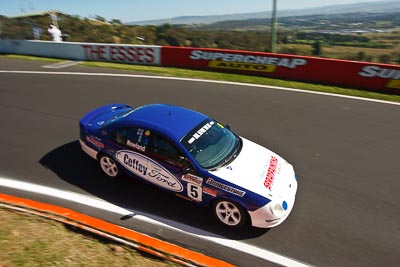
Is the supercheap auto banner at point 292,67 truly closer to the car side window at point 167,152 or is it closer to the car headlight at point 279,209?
the car headlight at point 279,209

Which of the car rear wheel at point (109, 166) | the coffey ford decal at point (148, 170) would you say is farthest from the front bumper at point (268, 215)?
the car rear wheel at point (109, 166)

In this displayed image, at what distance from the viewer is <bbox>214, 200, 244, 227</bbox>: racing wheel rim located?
5.27 m

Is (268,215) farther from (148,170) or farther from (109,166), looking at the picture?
(109,166)

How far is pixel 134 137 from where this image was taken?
594 centimetres

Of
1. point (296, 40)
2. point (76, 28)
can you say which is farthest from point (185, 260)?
point (76, 28)

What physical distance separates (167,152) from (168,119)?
0.69 m

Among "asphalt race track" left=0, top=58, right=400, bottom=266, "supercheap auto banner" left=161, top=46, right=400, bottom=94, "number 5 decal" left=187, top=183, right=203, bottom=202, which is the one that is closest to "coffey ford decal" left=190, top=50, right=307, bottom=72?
"supercheap auto banner" left=161, top=46, right=400, bottom=94

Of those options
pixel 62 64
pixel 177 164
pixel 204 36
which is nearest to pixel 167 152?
pixel 177 164

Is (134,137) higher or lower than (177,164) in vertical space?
higher

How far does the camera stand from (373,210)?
19.7ft

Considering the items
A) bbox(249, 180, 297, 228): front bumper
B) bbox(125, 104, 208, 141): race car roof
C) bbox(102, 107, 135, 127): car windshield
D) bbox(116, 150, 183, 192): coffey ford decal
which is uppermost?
bbox(125, 104, 208, 141): race car roof

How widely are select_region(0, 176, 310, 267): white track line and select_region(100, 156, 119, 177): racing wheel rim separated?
2.11ft

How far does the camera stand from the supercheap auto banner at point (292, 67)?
1248cm

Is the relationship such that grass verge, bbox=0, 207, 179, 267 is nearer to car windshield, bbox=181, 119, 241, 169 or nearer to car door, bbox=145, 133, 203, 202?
car door, bbox=145, 133, 203, 202
